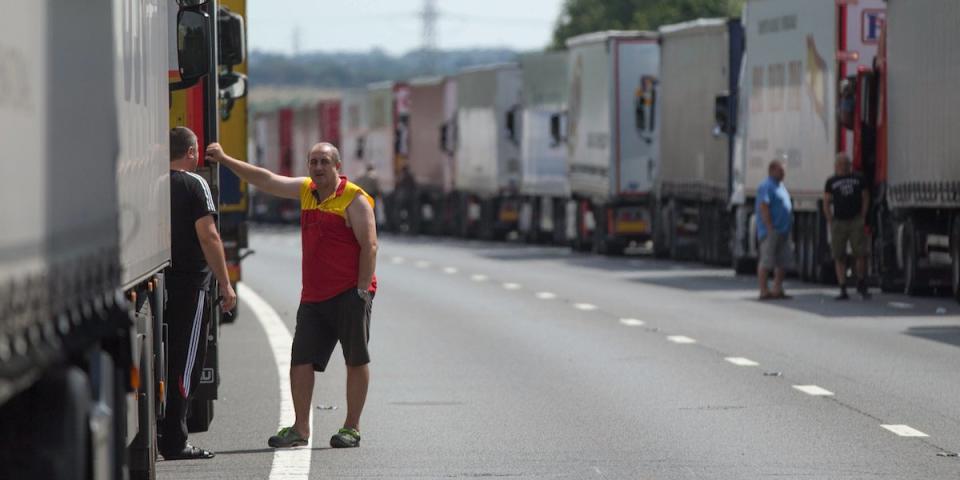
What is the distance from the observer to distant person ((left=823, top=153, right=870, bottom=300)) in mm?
25969

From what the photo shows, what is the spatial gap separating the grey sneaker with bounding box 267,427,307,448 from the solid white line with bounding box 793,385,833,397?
4.00m

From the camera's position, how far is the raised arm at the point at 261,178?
37.6 ft

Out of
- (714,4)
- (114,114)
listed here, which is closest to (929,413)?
(114,114)

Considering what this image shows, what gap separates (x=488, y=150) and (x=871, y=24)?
2425 cm

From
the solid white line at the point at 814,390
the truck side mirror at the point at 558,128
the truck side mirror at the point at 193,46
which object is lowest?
the solid white line at the point at 814,390

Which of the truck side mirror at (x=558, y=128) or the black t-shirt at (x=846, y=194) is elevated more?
the truck side mirror at (x=558, y=128)

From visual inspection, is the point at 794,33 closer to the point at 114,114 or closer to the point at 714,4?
the point at 114,114

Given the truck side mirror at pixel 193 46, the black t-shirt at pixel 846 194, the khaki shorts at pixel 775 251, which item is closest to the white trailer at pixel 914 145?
the black t-shirt at pixel 846 194

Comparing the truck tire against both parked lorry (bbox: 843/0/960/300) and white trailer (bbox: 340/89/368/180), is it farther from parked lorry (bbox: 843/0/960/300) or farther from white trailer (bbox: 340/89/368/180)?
white trailer (bbox: 340/89/368/180)

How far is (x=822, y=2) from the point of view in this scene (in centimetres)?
2906

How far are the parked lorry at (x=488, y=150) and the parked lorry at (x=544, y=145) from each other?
100 centimetres

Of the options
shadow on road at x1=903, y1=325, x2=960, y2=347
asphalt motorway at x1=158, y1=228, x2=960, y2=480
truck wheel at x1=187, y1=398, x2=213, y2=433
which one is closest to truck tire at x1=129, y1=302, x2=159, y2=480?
asphalt motorway at x1=158, y1=228, x2=960, y2=480

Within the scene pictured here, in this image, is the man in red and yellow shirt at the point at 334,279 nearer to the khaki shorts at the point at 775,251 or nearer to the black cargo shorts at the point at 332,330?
the black cargo shorts at the point at 332,330

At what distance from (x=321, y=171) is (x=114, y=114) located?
5.09 meters
